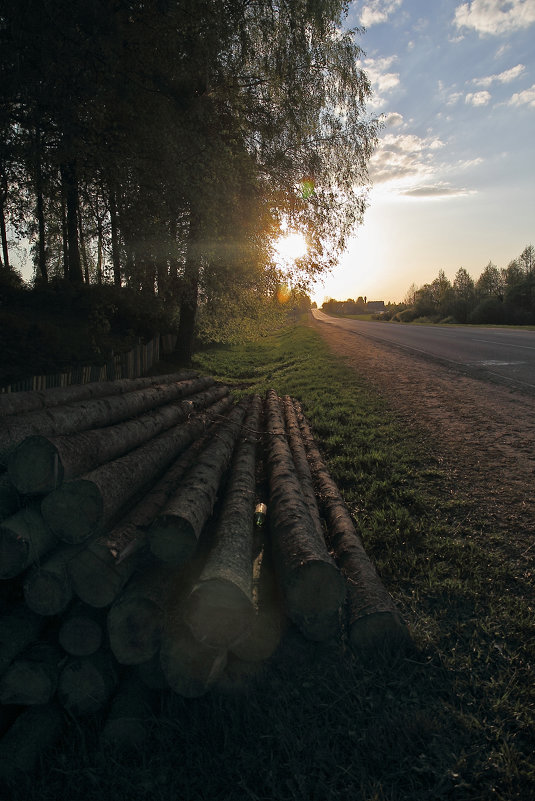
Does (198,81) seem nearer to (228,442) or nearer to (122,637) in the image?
(228,442)

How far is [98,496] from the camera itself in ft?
9.37

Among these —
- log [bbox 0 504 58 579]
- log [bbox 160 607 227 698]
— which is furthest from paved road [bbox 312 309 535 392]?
log [bbox 0 504 58 579]

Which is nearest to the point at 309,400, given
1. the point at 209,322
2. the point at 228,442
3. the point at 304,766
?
the point at 228,442

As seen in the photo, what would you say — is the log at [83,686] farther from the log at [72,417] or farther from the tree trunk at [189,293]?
the tree trunk at [189,293]

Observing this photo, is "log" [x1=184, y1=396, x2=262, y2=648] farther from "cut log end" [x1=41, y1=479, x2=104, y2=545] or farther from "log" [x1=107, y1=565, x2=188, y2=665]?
"cut log end" [x1=41, y1=479, x2=104, y2=545]

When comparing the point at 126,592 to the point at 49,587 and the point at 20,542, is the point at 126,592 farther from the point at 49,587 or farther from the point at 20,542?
the point at 20,542

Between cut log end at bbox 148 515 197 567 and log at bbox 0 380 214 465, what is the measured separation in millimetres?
1155

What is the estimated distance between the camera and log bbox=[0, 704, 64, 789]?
8.18 feet

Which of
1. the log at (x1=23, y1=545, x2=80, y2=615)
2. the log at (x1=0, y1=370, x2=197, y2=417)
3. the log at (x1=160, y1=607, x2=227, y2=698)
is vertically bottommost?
the log at (x1=160, y1=607, x2=227, y2=698)

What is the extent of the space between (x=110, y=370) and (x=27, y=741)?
7108 mm

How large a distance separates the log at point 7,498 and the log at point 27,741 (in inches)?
47.2

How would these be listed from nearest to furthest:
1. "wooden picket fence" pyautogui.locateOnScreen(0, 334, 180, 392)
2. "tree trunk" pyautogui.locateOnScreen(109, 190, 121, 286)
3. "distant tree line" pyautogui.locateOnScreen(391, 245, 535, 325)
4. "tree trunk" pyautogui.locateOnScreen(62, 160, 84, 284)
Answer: "wooden picket fence" pyautogui.locateOnScreen(0, 334, 180, 392), "tree trunk" pyautogui.locateOnScreen(62, 160, 84, 284), "tree trunk" pyautogui.locateOnScreen(109, 190, 121, 286), "distant tree line" pyautogui.locateOnScreen(391, 245, 535, 325)

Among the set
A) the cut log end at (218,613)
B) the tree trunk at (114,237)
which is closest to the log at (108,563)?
the cut log end at (218,613)

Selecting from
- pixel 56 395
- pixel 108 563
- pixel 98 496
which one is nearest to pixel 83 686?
pixel 108 563
